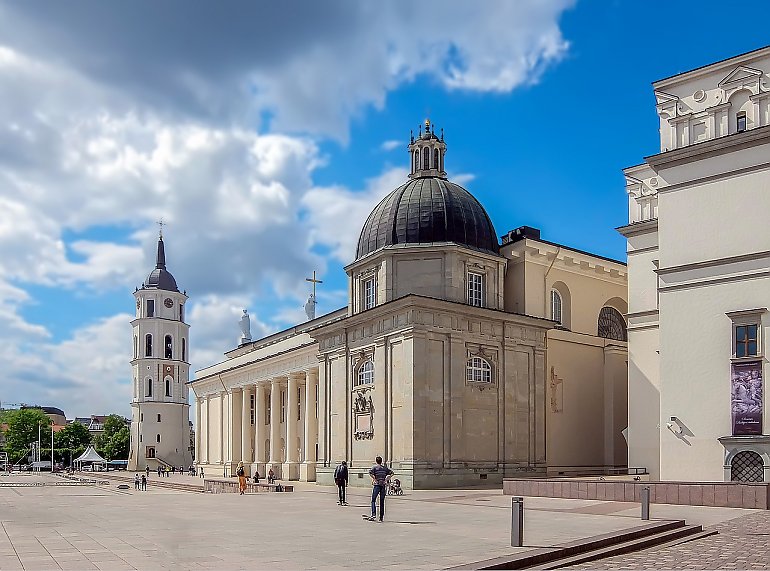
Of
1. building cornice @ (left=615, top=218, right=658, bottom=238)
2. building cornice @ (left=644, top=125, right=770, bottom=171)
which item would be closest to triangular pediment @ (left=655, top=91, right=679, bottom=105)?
building cornice @ (left=644, top=125, right=770, bottom=171)

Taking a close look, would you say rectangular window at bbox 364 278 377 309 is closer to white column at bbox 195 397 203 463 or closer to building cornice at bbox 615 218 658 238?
building cornice at bbox 615 218 658 238

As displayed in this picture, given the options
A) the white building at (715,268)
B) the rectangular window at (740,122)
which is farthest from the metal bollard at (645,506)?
the rectangular window at (740,122)

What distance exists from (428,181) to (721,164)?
20571 millimetres

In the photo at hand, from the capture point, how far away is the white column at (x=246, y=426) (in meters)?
71.7

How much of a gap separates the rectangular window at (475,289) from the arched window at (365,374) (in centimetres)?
664

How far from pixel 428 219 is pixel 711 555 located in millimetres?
33813

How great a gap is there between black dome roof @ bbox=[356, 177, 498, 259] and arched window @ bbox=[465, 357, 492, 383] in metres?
6.86

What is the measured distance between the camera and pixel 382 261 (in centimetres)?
4841

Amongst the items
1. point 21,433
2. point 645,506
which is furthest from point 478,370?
point 21,433

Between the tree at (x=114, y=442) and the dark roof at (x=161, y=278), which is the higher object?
the dark roof at (x=161, y=278)

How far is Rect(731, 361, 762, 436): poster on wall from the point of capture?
101ft

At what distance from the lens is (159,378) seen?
117375 mm

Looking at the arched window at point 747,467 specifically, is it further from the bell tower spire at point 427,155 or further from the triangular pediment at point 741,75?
the bell tower spire at point 427,155

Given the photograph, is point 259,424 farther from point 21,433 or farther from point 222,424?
point 21,433
